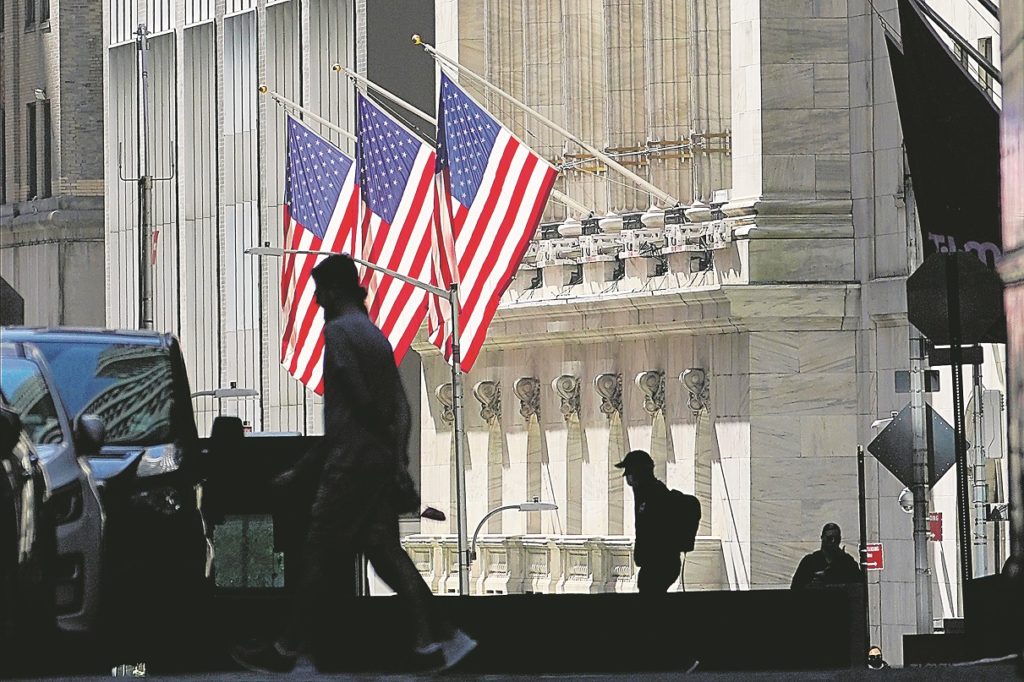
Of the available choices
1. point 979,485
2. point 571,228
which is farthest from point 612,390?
point 979,485

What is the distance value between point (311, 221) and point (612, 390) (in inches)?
220

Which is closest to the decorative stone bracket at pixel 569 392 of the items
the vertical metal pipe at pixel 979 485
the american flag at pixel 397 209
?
the american flag at pixel 397 209

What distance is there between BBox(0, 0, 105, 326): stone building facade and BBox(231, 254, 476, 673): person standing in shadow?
7194 centimetres

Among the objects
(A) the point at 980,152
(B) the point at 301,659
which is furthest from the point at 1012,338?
(A) the point at 980,152

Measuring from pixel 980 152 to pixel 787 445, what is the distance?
22485mm

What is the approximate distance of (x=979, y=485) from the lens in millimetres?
35469

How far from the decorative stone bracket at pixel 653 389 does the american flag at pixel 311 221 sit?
5.00m

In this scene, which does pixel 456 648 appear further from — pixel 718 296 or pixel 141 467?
pixel 718 296

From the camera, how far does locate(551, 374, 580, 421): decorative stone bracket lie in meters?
52.0

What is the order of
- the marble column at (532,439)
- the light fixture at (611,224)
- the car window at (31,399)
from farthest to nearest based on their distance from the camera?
the marble column at (532,439)
the light fixture at (611,224)
the car window at (31,399)

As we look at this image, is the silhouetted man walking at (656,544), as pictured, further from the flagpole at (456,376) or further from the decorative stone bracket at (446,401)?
the decorative stone bracket at (446,401)

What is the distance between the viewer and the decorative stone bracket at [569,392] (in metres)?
52.0

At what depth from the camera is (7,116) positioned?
9131cm

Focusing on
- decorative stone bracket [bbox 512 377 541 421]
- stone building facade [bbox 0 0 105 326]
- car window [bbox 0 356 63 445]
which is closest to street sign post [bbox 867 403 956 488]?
car window [bbox 0 356 63 445]
